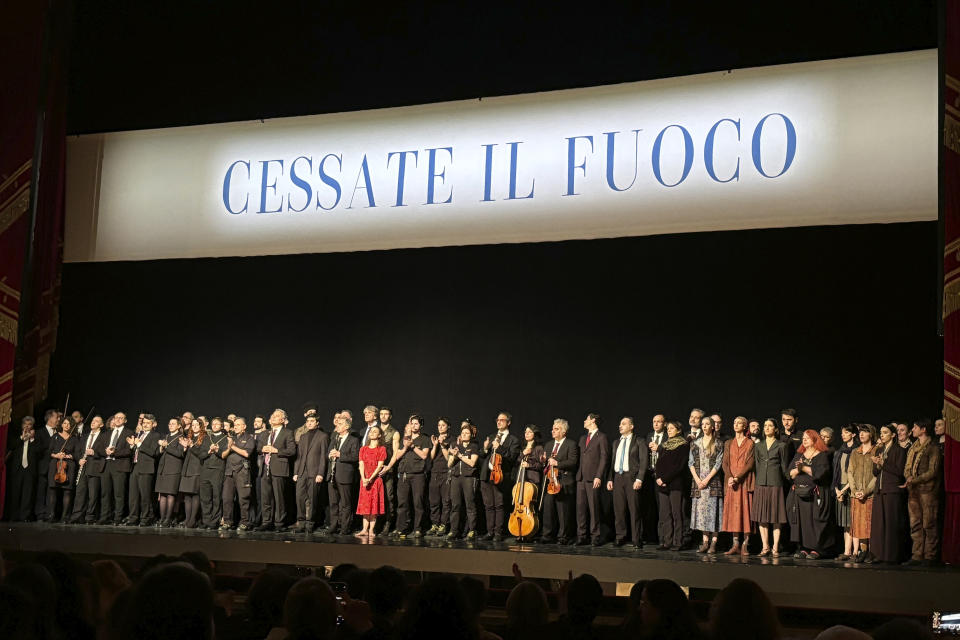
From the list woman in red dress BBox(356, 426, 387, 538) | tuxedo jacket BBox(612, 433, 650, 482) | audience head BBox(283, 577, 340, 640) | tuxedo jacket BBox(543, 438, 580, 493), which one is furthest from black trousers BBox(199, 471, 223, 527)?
audience head BBox(283, 577, 340, 640)

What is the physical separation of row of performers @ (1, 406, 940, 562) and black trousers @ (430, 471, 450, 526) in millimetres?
14

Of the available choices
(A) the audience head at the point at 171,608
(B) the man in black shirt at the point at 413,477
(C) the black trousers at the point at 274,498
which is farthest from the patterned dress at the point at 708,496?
(A) the audience head at the point at 171,608

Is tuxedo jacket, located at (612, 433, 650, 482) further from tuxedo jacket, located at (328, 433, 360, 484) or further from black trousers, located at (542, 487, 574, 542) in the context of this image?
tuxedo jacket, located at (328, 433, 360, 484)

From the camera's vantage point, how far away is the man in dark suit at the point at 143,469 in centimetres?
1102

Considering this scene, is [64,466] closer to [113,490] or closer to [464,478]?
[113,490]

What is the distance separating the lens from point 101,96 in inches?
477

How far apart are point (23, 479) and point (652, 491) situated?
279 inches

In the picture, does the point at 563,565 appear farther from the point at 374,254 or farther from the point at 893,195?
the point at 374,254

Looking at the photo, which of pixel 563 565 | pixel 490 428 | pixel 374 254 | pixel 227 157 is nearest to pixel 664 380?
pixel 490 428

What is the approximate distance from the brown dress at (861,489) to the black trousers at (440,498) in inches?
148

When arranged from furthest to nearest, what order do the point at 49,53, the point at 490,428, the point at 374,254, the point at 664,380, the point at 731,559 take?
the point at 374,254
the point at 490,428
the point at 664,380
the point at 49,53
the point at 731,559

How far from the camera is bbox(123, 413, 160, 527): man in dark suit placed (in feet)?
36.1

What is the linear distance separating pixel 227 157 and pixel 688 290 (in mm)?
5008

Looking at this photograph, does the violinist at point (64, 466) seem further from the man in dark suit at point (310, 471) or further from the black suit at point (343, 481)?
the black suit at point (343, 481)
